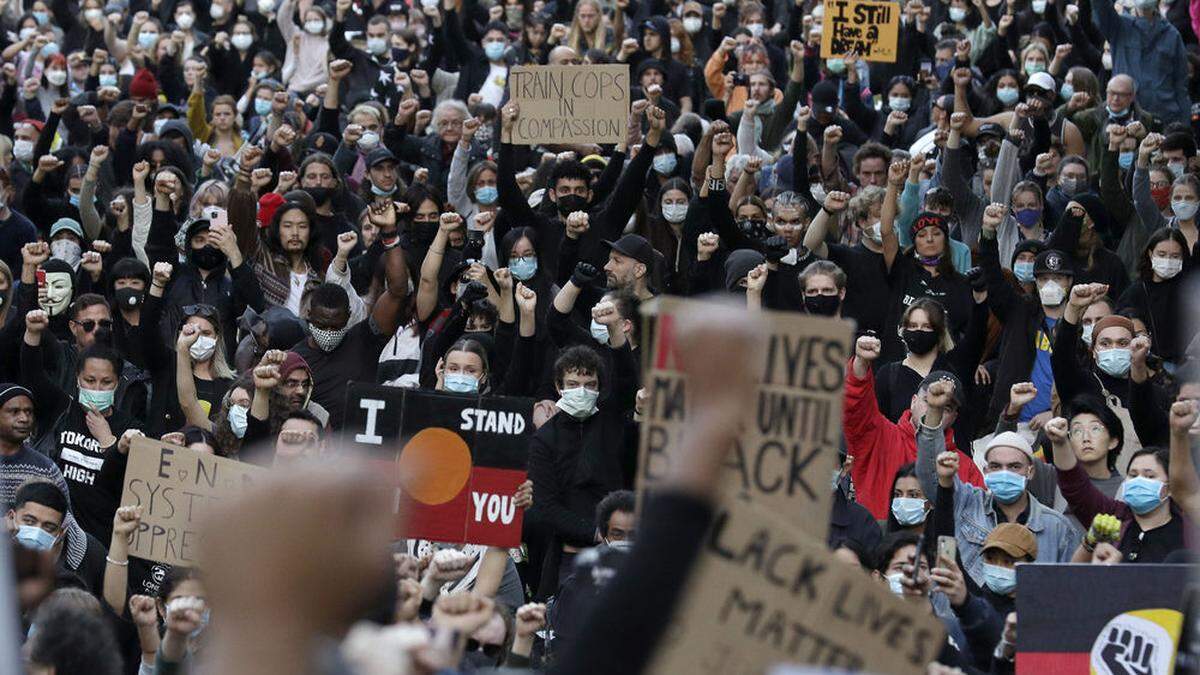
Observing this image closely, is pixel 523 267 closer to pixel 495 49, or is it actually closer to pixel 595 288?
pixel 595 288

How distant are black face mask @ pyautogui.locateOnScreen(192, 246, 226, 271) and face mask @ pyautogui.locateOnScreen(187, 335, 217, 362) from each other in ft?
5.19

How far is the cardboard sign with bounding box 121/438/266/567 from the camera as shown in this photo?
7.18 m

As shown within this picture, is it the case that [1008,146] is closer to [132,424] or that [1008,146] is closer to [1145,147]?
[1145,147]

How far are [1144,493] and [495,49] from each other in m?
9.94

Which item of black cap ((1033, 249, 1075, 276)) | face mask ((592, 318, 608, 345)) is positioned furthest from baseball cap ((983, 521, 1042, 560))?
black cap ((1033, 249, 1075, 276))

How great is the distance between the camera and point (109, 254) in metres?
12.3

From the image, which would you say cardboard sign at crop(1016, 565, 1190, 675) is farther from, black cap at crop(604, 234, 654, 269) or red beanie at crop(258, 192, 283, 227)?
red beanie at crop(258, 192, 283, 227)

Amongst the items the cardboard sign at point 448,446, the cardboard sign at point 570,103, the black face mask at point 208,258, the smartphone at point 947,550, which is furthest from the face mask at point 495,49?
the smartphone at point 947,550

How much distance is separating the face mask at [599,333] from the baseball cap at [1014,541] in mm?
2891

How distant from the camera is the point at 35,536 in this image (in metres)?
7.35

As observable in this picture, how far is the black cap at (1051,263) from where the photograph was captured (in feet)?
34.5

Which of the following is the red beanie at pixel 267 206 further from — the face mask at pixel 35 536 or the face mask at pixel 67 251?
the face mask at pixel 35 536

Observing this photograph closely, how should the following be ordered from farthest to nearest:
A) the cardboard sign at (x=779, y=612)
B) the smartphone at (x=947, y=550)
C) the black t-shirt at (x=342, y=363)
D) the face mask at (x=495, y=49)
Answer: the face mask at (x=495, y=49) < the black t-shirt at (x=342, y=363) < the smartphone at (x=947, y=550) < the cardboard sign at (x=779, y=612)

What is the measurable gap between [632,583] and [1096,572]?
313 centimetres
